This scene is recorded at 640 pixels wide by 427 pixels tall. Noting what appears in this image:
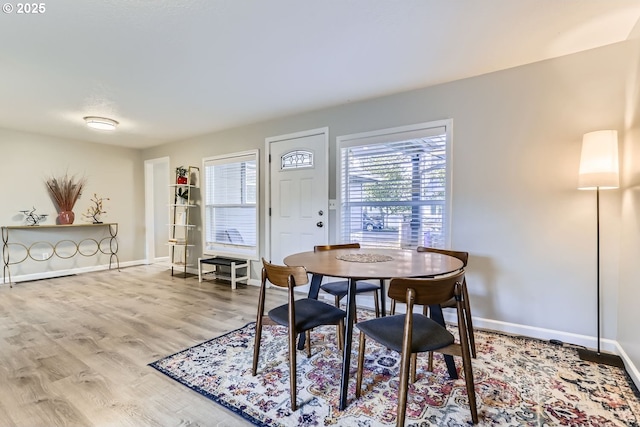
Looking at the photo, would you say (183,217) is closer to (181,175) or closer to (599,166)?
(181,175)

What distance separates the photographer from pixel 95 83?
287 cm

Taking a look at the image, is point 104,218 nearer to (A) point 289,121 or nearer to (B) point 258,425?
(A) point 289,121

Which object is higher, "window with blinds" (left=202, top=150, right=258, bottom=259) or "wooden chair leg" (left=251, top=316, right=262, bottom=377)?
"window with blinds" (left=202, top=150, right=258, bottom=259)

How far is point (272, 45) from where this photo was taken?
222cm

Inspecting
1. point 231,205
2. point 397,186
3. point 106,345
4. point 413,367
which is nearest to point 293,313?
point 413,367

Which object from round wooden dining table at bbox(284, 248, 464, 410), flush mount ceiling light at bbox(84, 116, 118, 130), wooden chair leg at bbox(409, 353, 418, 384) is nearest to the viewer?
round wooden dining table at bbox(284, 248, 464, 410)

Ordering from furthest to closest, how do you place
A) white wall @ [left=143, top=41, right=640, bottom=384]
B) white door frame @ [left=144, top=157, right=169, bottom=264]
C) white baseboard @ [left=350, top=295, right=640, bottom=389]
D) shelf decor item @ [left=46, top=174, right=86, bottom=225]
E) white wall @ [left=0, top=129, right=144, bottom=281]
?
Result: 1. white door frame @ [left=144, top=157, right=169, bottom=264]
2. shelf decor item @ [left=46, top=174, right=86, bottom=225]
3. white wall @ [left=0, top=129, right=144, bottom=281]
4. white wall @ [left=143, top=41, right=640, bottom=384]
5. white baseboard @ [left=350, top=295, right=640, bottom=389]

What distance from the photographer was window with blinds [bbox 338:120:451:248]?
2945 mm

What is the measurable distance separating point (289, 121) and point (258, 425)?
3.34 meters

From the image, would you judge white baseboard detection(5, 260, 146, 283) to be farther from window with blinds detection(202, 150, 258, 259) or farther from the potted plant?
the potted plant

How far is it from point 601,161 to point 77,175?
684 cm

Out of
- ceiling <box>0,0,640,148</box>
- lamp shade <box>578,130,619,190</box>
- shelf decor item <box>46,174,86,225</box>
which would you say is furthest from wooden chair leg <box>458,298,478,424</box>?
shelf decor item <box>46,174,86,225</box>

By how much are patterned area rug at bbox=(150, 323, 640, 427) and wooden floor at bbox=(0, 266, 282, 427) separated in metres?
0.18

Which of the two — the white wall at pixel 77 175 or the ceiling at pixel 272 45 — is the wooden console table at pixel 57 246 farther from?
the ceiling at pixel 272 45
